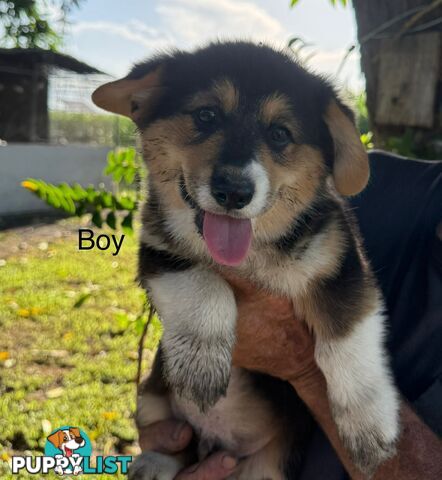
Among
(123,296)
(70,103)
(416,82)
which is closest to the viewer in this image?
(416,82)

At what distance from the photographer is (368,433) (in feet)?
6.25

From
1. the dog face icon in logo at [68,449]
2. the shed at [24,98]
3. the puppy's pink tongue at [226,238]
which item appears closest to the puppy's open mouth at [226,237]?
the puppy's pink tongue at [226,238]

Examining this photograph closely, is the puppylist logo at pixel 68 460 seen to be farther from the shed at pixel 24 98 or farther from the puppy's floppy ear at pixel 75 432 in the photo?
the shed at pixel 24 98

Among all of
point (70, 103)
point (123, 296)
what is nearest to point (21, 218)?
point (123, 296)

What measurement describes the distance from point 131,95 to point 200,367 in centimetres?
95

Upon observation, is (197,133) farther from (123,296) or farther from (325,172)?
(123,296)

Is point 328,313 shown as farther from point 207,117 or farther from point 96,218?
point 96,218

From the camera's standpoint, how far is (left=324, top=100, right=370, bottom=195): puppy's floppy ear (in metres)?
1.89

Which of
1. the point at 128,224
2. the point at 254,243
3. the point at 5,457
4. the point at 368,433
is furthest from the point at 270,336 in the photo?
the point at 5,457

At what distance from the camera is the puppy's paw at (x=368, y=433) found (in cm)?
187

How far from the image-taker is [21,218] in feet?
31.7

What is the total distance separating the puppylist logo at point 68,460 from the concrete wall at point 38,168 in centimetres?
719

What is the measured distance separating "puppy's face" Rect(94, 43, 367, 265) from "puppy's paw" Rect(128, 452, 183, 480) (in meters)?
0.83

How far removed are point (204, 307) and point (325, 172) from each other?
64 cm
